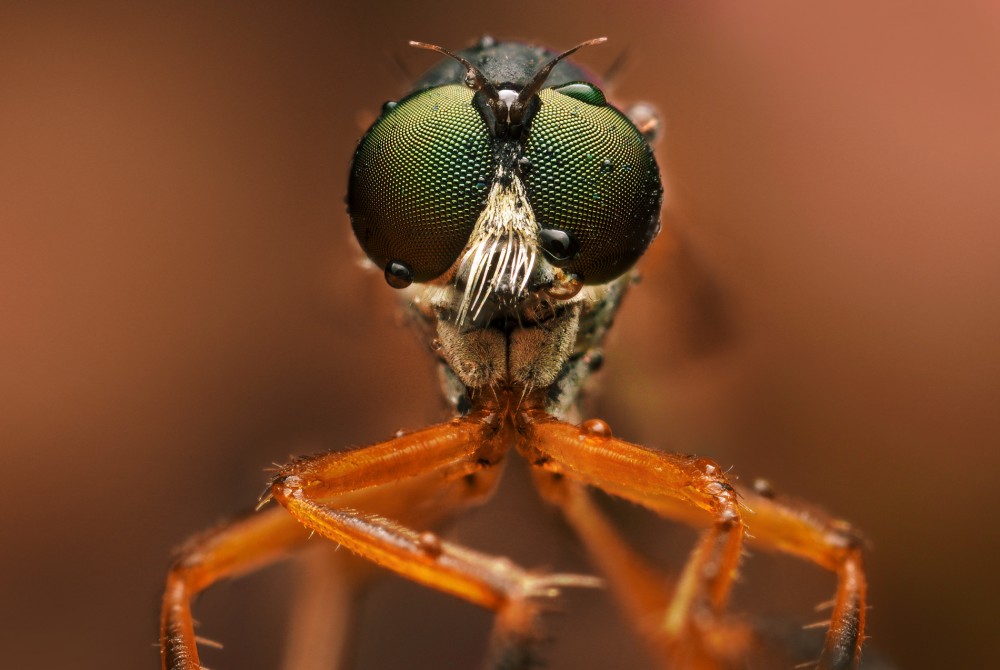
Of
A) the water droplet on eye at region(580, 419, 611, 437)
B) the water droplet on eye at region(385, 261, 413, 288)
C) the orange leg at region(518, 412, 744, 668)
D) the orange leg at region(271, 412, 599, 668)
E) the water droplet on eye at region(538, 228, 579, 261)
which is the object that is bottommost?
the orange leg at region(271, 412, 599, 668)

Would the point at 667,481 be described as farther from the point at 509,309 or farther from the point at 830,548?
the point at 830,548

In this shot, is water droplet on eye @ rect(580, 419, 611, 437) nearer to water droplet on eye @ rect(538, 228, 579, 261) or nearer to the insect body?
the insect body

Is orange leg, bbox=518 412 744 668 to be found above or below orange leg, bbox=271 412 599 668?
above

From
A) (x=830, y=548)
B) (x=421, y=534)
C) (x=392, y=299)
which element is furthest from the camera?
(x=392, y=299)

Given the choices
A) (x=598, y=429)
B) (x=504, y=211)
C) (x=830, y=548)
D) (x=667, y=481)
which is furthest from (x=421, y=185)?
(x=830, y=548)

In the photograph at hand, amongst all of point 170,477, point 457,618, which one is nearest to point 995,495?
point 457,618

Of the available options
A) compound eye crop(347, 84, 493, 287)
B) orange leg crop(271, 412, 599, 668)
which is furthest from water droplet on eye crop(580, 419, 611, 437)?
compound eye crop(347, 84, 493, 287)

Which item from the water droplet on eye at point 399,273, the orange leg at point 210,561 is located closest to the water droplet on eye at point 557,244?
the water droplet on eye at point 399,273

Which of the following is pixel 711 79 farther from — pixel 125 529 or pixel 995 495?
pixel 125 529
